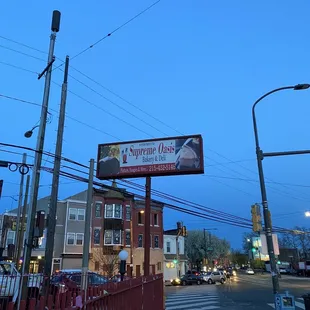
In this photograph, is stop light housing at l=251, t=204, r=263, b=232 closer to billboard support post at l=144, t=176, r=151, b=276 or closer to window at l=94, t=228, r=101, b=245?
billboard support post at l=144, t=176, r=151, b=276

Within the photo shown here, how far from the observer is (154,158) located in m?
20.9

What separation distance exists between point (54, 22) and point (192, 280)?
140ft

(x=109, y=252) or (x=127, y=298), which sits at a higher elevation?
(x=109, y=252)

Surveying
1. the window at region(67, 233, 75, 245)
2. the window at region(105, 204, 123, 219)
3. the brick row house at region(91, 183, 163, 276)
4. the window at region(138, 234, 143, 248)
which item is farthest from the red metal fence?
the window at region(138, 234, 143, 248)

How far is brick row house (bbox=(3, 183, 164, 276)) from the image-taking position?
149 feet

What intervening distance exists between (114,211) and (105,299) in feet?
142

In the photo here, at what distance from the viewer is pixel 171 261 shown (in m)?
62.1

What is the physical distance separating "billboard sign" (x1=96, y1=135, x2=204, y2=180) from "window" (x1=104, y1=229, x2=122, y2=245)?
28.7 m

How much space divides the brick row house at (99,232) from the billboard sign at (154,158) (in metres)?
23.6

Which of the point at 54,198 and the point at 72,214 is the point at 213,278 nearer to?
the point at 72,214

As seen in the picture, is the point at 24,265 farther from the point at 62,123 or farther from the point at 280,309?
the point at 280,309

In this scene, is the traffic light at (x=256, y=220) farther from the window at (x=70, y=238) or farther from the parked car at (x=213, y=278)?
the parked car at (x=213, y=278)

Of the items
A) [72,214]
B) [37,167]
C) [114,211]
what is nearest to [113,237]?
[114,211]

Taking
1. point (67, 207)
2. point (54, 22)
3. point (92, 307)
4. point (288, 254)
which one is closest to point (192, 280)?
point (67, 207)
